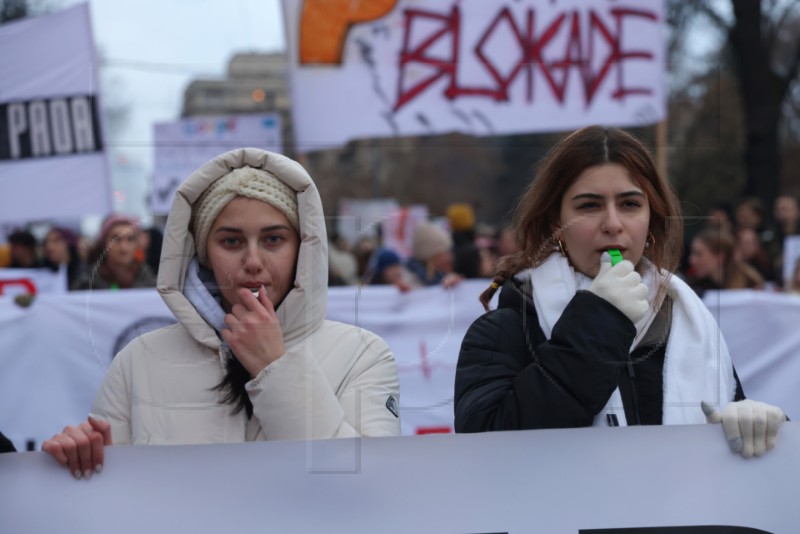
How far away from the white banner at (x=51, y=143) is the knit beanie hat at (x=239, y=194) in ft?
12.8

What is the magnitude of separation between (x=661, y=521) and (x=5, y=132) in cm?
490

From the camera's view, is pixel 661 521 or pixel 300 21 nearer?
pixel 661 521

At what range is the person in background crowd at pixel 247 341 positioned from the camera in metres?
2.05

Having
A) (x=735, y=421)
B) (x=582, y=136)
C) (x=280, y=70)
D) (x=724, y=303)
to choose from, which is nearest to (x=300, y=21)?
(x=280, y=70)

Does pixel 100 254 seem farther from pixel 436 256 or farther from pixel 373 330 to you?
pixel 436 256

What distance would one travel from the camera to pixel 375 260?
19.4 feet

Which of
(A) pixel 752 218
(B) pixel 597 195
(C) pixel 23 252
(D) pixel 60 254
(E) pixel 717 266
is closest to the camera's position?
(B) pixel 597 195

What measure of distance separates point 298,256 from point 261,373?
0.89ft

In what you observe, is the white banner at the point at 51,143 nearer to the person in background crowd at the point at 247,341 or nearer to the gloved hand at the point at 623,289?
the person in background crowd at the point at 247,341

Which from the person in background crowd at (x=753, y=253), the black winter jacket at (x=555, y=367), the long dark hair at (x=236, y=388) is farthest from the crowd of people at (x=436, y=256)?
the black winter jacket at (x=555, y=367)

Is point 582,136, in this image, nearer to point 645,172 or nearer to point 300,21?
point 645,172

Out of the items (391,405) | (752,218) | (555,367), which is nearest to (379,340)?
(391,405)

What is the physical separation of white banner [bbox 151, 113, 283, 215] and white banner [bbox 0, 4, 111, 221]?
0.40 meters

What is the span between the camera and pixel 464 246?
686 centimetres
